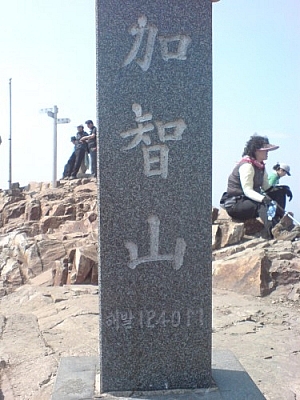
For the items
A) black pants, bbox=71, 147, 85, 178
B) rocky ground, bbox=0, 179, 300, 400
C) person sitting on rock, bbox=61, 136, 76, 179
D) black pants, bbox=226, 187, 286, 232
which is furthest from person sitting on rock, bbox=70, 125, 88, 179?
black pants, bbox=226, 187, 286, 232

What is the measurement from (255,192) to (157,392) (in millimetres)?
3885

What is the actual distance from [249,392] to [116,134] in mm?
1499

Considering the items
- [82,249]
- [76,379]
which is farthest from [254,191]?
[76,379]

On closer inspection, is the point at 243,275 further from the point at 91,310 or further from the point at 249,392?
the point at 249,392

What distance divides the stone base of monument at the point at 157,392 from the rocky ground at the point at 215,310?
353 millimetres

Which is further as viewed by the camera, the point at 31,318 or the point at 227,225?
the point at 227,225

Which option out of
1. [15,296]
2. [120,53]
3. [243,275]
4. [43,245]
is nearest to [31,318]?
[15,296]

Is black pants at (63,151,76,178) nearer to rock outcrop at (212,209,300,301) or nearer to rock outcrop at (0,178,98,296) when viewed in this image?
rock outcrop at (0,178,98,296)

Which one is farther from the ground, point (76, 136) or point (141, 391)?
point (76, 136)

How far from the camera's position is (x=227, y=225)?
6.61 m

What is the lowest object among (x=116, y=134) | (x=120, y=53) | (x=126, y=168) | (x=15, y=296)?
(x=15, y=296)

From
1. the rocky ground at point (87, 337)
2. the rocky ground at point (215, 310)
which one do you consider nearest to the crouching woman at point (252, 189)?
the rocky ground at point (215, 310)

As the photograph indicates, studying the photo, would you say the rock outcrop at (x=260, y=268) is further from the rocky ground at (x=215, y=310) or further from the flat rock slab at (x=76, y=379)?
the flat rock slab at (x=76, y=379)

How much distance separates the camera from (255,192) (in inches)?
238
